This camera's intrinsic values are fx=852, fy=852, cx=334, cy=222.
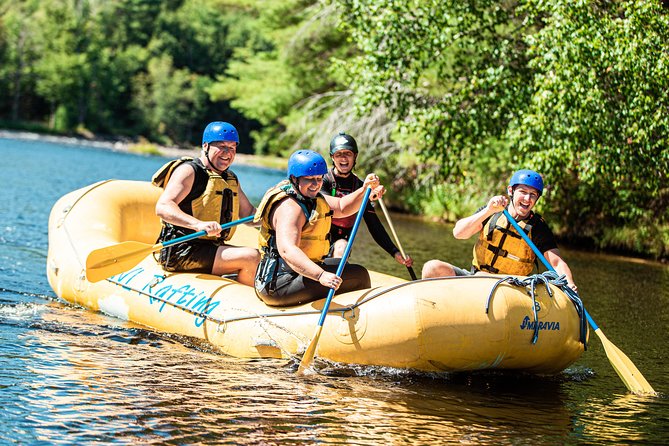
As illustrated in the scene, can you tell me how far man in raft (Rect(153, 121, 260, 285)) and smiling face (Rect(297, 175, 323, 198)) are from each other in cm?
99

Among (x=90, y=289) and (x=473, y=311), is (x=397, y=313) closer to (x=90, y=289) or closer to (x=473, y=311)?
(x=473, y=311)

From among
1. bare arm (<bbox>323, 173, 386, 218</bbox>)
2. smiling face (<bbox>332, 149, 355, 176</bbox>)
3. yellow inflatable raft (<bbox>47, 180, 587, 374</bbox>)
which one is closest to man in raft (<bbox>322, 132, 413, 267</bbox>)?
smiling face (<bbox>332, 149, 355, 176</bbox>)

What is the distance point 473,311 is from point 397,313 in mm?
458

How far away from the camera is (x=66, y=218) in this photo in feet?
25.1

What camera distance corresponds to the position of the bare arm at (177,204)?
6059 millimetres

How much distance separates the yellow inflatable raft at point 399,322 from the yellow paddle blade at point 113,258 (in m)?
0.29

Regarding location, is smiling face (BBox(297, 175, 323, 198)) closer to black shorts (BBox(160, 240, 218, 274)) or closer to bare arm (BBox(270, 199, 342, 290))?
bare arm (BBox(270, 199, 342, 290))

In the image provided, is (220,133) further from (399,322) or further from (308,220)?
(399,322)

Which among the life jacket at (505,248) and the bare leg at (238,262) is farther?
the bare leg at (238,262)

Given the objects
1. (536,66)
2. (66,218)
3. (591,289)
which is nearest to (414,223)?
(536,66)

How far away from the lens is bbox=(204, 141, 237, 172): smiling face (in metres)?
6.31

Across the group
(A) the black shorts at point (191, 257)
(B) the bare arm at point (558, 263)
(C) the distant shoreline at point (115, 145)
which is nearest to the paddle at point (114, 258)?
(A) the black shorts at point (191, 257)

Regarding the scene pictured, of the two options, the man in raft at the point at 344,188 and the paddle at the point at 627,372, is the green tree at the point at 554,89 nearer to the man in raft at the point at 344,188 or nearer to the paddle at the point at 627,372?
the man in raft at the point at 344,188

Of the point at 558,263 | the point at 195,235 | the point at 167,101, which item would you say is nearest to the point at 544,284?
the point at 558,263
